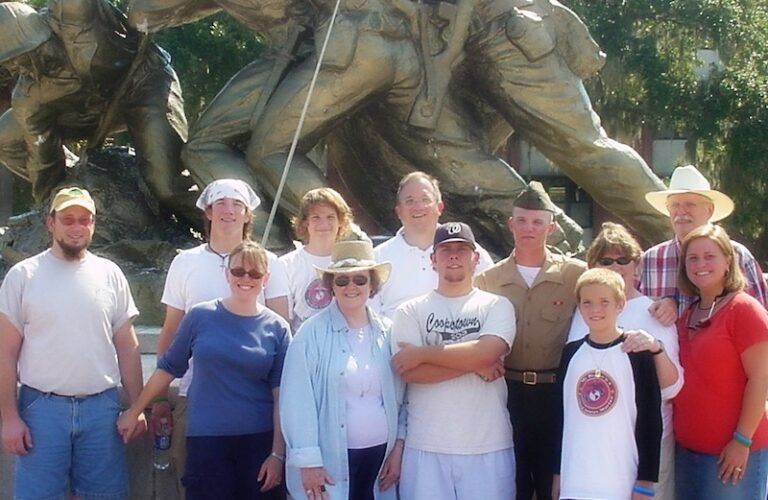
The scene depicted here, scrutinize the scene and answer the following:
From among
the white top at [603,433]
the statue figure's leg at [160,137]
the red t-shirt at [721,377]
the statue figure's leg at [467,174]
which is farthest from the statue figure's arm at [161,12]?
the red t-shirt at [721,377]

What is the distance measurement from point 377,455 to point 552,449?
0.65m

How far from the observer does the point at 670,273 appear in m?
4.29

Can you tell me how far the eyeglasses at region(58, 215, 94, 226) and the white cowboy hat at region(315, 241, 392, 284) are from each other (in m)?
0.93

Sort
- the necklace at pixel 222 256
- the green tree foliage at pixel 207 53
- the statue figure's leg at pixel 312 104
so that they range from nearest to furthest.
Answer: the necklace at pixel 222 256
the statue figure's leg at pixel 312 104
the green tree foliage at pixel 207 53

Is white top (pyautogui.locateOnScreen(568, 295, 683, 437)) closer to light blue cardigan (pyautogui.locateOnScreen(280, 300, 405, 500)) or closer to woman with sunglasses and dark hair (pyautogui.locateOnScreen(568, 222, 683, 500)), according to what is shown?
woman with sunglasses and dark hair (pyautogui.locateOnScreen(568, 222, 683, 500))

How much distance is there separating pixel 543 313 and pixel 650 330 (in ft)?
1.35

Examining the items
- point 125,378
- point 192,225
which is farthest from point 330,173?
point 125,378

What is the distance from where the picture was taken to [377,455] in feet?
12.3

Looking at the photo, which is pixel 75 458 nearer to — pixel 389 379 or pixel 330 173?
pixel 389 379

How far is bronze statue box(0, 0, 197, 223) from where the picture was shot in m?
5.98

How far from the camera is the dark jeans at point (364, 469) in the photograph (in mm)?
3709

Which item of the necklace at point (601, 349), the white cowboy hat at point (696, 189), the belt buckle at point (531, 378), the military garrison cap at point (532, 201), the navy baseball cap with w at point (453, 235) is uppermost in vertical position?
the white cowboy hat at point (696, 189)

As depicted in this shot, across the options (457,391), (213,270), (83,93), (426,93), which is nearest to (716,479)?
(457,391)

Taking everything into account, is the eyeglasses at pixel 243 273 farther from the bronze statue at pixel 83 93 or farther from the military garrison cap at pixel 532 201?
the bronze statue at pixel 83 93
